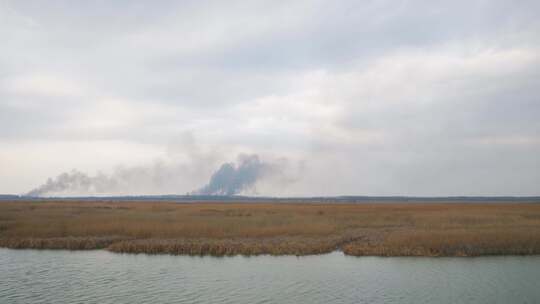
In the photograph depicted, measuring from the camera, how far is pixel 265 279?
2372 cm

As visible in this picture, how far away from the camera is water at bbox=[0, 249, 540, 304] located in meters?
20.0

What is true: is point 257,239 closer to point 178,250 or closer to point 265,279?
point 178,250

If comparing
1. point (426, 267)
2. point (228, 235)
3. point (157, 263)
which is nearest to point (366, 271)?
point (426, 267)

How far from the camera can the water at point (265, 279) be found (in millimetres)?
19969

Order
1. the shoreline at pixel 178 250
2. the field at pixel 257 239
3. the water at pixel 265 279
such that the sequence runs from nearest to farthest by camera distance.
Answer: the water at pixel 265 279, the shoreline at pixel 178 250, the field at pixel 257 239

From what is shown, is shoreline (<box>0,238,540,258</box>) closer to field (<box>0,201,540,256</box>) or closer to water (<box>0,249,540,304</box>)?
field (<box>0,201,540,256</box>)

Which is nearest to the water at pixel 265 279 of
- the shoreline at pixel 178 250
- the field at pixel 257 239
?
the shoreline at pixel 178 250

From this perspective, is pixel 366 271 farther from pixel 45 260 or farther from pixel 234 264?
pixel 45 260

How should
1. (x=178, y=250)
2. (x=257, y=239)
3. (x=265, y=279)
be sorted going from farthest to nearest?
1. (x=257, y=239)
2. (x=178, y=250)
3. (x=265, y=279)

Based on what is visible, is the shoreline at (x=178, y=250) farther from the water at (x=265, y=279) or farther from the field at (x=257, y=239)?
the water at (x=265, y=279)

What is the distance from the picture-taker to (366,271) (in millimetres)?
25812

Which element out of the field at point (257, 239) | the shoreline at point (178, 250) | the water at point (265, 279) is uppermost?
the field at point (257, 239)

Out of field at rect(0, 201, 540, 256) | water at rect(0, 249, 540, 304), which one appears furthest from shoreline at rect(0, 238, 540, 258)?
water at rect(0, 249, 540, 304)

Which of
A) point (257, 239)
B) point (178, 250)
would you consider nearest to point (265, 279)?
point (178, 250)
